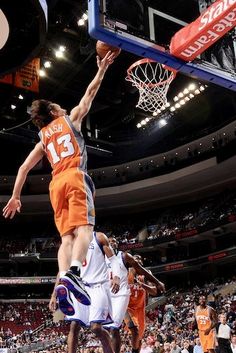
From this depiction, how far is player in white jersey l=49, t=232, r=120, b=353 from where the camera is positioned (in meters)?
4.41

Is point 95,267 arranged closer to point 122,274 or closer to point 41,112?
point 122,274

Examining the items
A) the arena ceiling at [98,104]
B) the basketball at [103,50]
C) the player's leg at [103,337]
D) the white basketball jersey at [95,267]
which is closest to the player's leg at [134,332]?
the white basketball jersey at [95,267]

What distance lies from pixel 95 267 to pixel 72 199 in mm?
1834

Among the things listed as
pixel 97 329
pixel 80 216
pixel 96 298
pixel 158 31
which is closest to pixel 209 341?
pixel 96 298

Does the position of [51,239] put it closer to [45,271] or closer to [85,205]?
[45,271]

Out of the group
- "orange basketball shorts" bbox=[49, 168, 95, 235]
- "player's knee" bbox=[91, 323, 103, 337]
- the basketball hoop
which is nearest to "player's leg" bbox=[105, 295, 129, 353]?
"player's knee" bbox=[91, 323, 103, 337]

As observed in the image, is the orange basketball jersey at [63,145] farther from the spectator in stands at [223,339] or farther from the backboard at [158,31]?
the spectator in stands at [223,339]

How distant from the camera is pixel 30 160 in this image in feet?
14.0

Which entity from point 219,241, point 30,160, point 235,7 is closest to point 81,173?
point 30,160

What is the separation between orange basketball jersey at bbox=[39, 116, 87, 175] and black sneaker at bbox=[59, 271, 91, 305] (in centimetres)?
97

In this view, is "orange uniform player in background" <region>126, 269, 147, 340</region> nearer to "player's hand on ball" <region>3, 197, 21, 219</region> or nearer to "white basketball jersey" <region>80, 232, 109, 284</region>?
"white basketball jersey" <region>80, 232, 109, 284</region>

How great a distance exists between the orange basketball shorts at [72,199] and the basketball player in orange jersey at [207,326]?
22.2ft

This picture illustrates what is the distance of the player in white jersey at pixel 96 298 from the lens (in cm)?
441

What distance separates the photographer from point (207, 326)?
9.88 metres
